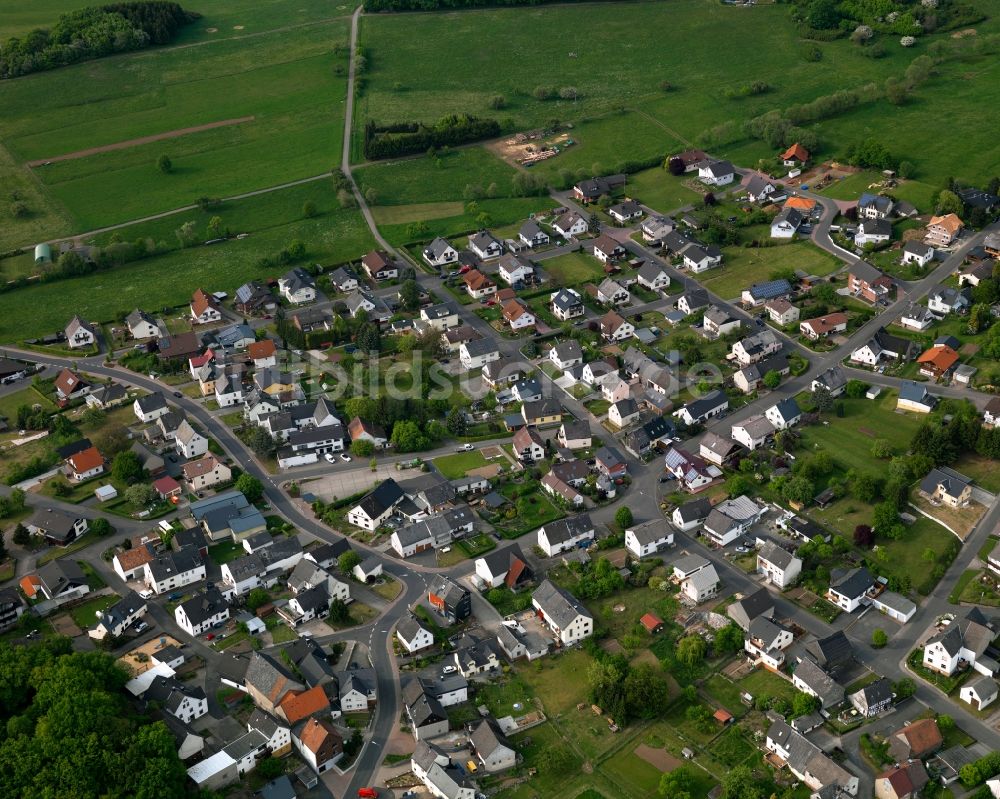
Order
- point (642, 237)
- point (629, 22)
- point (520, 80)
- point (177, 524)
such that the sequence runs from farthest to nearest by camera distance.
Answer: point (629, 22) < point (520, 80) < point (642, 237) < point (177, 524)

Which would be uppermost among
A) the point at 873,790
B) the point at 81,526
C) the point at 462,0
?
the point at 462,0

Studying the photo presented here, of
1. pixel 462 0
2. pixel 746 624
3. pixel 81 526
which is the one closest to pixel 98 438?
pixel 81 526

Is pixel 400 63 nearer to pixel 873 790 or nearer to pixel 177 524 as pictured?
pixel 177 524

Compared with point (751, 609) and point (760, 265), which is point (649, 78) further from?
point (751, 609)

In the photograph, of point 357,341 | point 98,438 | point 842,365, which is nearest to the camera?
point 98,438

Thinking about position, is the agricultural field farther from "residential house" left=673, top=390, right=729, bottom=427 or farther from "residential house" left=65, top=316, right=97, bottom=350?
"residential house" left=65, top=316, right=97, bottom=350

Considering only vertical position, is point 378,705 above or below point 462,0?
below

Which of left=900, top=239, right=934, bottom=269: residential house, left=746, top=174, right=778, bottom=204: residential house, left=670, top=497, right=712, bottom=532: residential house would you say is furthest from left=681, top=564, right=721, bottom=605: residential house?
left=746, top=174, right=778, bottom=204: residential house
